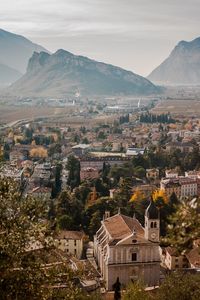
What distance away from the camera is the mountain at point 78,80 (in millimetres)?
175738

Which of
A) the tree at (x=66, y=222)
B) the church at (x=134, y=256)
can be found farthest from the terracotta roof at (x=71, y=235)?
the church at (x=134, y=256)

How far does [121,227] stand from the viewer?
22.0 metres

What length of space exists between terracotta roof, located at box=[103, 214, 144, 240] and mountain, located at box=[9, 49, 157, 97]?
477ft

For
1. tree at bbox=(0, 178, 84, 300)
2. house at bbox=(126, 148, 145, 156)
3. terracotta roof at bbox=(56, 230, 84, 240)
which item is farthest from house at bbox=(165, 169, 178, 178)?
tree at bbox=(0, 178, 84, 300)

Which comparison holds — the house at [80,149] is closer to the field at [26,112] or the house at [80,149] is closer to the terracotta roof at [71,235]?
the terracotta roof at [71,235]

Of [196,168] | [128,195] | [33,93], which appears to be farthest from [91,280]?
[33,93]

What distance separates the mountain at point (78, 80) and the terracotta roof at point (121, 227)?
14541 centimetres

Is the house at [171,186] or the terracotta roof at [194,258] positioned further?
the house at [171,186]

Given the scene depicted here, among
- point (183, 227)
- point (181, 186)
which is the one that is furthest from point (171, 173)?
point (183, 227)

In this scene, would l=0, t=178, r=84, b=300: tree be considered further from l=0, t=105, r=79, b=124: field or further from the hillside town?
l=0, t=105, r=79, b=124: field

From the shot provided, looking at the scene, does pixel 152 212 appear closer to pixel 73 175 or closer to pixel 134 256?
pixel 134 256

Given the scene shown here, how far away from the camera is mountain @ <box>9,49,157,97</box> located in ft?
577

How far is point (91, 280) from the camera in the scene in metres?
19.6

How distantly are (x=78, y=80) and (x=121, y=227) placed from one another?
163190 mm
